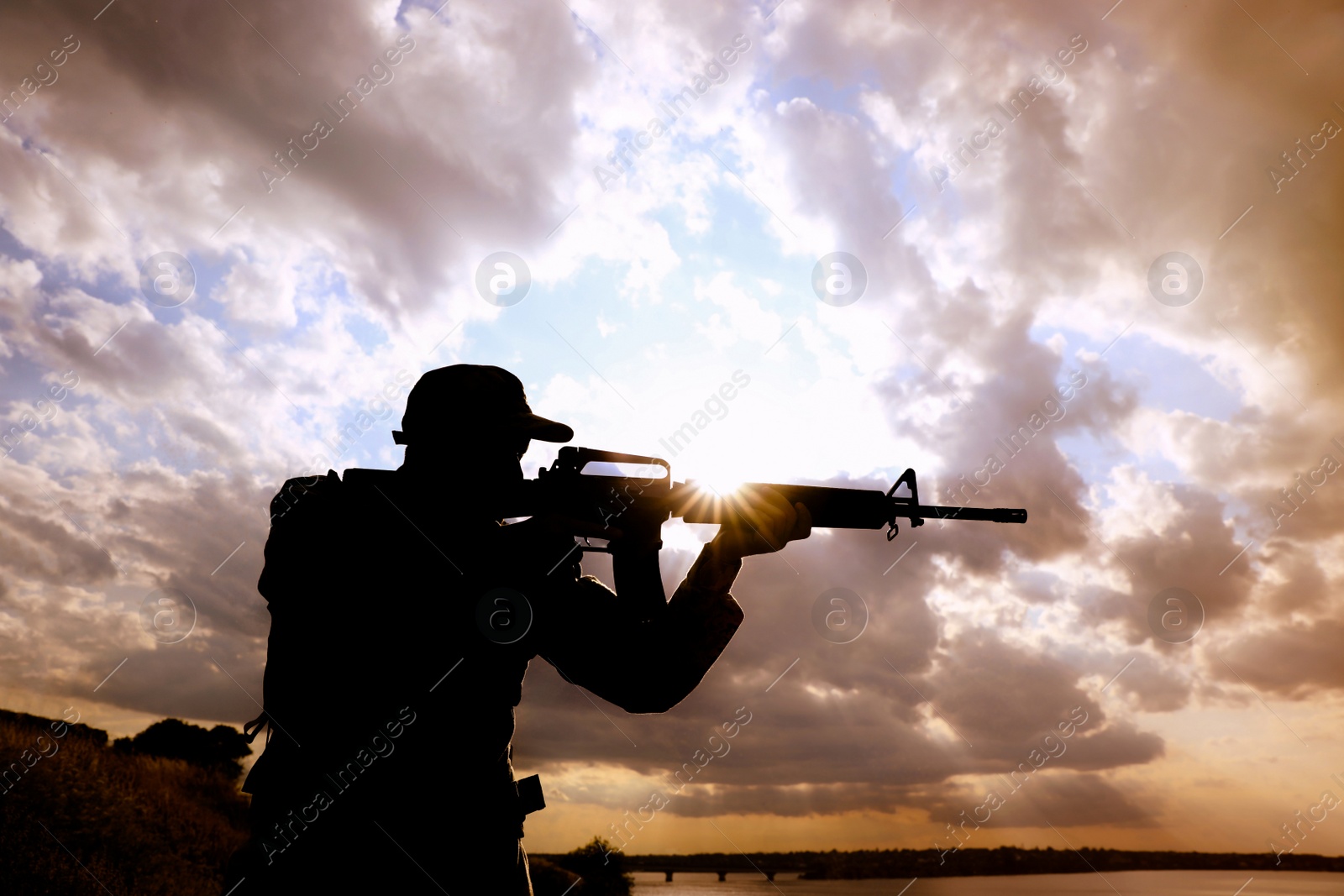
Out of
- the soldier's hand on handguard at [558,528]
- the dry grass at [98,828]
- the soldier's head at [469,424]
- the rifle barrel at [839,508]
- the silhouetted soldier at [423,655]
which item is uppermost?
the rifle barrel at [839,508]

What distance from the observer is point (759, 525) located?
4.53 m

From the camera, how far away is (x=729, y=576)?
3.69 meters

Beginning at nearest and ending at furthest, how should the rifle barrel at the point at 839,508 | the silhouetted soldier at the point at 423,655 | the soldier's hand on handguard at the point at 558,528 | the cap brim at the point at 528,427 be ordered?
the silhouetted soldier at the point at 423,655
the soldier's hand on handguard at the point at 558,528
the cap brim at the point at 528,427
the rifle barrel at the point at 839,508

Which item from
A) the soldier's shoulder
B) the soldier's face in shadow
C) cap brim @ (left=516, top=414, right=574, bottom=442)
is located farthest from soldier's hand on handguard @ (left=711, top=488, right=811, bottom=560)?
the soldier's shoulder

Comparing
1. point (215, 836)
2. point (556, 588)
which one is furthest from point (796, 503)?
point (215, 836)

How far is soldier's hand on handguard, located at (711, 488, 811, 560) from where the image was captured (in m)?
3.79

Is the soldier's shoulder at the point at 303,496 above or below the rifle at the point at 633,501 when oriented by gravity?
below

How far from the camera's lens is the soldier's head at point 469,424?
10.3 ft

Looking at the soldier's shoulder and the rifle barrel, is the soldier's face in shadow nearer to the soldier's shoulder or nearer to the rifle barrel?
the soldier's shoulder

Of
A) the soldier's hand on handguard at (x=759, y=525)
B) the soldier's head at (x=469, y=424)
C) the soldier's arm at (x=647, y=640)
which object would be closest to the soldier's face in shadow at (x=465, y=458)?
the soldier's head at (x=469, y=424)

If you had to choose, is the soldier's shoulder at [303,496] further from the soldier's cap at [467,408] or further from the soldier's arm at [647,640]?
the soldier's arm at [647,640]

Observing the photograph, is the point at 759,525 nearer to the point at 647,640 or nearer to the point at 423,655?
the point at 647,640

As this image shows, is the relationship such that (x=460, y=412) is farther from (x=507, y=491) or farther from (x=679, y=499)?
(x=679, y=499)

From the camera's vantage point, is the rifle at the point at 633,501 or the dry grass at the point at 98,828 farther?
the dry grass at the point at 98,828
